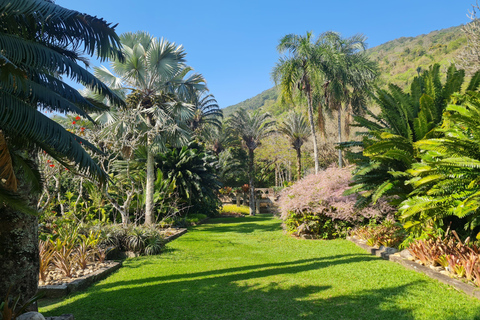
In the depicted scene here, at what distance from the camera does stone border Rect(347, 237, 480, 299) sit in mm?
4508

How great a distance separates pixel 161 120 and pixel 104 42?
8.00m

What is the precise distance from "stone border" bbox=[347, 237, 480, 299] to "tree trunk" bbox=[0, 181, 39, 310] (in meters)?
6.08

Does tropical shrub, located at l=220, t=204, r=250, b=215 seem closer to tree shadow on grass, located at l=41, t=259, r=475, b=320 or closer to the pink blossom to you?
the pink blossom

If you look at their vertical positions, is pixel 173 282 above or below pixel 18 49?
below

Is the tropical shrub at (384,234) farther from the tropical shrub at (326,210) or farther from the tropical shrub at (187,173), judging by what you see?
the tropical shrub at (187,173)

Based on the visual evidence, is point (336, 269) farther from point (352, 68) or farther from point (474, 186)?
point (352, 68)

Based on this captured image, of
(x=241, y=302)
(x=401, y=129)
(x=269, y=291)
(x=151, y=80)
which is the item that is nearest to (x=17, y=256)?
(x=241, y=302)

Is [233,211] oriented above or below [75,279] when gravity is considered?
above

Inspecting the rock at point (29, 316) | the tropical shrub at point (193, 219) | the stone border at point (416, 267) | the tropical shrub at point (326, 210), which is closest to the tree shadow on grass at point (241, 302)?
the stone border at point (416, 267)

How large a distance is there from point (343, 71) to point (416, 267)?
555 inches

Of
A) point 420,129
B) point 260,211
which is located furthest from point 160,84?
point 260,211

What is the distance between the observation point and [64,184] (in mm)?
15086

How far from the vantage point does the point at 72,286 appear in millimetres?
5652

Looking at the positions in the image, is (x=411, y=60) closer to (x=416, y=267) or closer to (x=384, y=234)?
(x=384, y=234)
